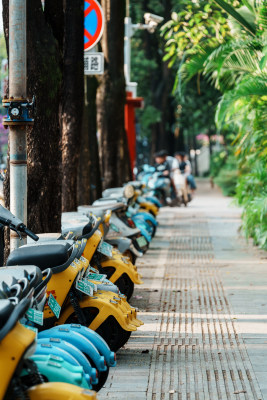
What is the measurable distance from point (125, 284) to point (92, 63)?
19.5 feet

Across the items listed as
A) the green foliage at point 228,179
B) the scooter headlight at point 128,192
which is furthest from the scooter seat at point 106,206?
the green foliage at point 228,179

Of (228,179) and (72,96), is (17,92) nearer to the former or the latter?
(72,96)

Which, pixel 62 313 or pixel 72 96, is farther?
pixel 72 96

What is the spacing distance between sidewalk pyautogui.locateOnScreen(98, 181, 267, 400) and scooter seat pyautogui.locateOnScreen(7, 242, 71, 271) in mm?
957

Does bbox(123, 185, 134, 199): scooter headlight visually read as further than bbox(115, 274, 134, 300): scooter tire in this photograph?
Yes

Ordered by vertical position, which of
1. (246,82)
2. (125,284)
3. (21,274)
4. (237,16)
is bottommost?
(125,284)

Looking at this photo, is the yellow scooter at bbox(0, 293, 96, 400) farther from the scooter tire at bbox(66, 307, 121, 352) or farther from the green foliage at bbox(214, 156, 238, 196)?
the green foliage at bbox(214, 156, 238, 196)

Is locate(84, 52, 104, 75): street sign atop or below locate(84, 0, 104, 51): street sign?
below

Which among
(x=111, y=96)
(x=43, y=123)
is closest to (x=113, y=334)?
(x=43, y=123)

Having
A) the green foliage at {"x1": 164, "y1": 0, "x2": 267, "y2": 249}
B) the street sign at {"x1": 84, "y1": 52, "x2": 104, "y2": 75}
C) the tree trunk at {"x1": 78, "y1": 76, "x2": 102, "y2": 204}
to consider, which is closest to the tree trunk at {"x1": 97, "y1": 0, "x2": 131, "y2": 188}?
the tree trunk at {"x1": 78, "y1": 76, "x2": 102, "y2": 204}

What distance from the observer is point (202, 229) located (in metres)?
20.2

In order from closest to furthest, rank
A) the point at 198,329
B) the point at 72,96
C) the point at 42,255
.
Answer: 1. the point at 42,255
2. the point at 198,329
3. the point at 72,96

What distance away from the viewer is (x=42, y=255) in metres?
5.88

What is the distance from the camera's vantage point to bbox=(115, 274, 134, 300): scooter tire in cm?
900
